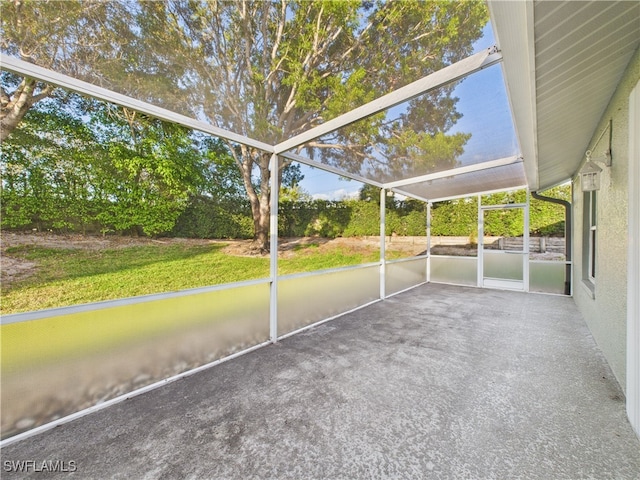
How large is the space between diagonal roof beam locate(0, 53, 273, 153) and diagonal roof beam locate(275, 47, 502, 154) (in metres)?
1.05

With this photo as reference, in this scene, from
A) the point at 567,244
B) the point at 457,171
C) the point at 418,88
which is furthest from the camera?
the point at 567,244

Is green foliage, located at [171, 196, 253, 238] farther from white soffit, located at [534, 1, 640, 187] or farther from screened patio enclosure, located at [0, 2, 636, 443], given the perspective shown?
white soffit, located at [534, 1, 640, 187]

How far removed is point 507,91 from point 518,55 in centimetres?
60

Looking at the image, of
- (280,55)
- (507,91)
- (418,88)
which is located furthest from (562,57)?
(280,55)

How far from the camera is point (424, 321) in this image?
4.31 metres

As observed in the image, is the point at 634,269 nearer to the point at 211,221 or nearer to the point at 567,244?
the point at 211,221

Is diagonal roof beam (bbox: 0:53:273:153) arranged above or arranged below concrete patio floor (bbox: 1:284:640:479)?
above

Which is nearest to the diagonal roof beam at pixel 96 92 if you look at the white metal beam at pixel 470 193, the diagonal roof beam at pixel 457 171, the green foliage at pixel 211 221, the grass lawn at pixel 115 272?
the green foliage at pixel 211 221

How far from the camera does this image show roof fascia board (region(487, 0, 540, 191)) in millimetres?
1472

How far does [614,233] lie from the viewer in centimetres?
247

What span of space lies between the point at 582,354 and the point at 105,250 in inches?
247

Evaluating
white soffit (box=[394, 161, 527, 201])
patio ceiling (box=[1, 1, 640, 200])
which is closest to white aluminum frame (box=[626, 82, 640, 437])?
patio ceiling (box=[1, 1, 640, 200])

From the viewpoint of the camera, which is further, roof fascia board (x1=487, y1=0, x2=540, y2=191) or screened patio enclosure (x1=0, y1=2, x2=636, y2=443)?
screened patio enclosure (x1=0, y1=2, x2=636, y2=443)

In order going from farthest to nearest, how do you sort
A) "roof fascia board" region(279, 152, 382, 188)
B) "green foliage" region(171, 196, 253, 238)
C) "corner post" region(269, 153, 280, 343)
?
"green foliage" region(171, 196, 253, 238) → "roof fascia board" region(279, 152, 382, 188) → "corner post" region(269, 153, 280, 343)
